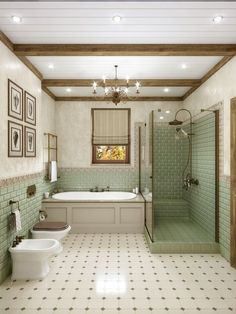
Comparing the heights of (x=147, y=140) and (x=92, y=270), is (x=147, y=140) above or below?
above

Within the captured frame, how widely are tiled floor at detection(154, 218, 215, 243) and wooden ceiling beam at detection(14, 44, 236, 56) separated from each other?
287 centimetres

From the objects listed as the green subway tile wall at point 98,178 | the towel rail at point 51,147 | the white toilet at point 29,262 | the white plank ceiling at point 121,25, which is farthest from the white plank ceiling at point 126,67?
the white toilet at point 29,262

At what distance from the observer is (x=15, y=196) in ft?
10.9

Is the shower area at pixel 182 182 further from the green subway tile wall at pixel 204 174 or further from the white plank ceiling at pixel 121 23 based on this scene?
the white plank ceiling at pixel 121 23

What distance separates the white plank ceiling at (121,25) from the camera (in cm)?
232

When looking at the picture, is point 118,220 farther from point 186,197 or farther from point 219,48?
point 219,48

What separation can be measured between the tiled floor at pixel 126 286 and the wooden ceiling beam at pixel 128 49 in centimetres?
291

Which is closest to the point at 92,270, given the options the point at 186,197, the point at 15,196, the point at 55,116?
the point at 15,196

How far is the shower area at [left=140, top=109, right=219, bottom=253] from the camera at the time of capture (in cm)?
387

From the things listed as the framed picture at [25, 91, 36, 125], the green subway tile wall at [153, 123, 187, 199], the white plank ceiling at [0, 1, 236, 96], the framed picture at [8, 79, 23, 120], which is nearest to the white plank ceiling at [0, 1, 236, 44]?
the white plank ceiling at [0, 1, 236, 96]

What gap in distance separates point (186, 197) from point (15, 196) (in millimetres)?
3728

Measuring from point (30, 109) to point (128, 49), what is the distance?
6.03 ft

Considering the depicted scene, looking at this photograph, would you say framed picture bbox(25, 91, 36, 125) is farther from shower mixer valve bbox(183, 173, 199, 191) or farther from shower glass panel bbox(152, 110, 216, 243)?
shower mixer valve bbox(183, 173, 199, 191)

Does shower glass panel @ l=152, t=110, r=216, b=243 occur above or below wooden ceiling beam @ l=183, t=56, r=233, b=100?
below
